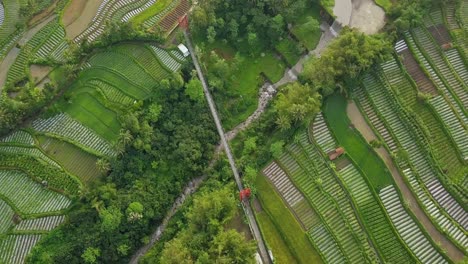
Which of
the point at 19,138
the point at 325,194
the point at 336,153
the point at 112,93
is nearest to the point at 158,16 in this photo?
the point at 112,93

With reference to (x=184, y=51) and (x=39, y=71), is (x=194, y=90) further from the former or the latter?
(x=39, y=71)

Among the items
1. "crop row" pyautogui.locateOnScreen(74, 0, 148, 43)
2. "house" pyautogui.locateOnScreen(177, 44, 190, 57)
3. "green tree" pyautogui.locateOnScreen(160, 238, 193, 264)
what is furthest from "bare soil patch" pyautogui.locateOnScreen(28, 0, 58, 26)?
"green tree" pyautogui.locateOnScreen(160, 238, 193, 264)

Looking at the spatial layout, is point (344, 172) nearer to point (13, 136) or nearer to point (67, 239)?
point (67, 239)

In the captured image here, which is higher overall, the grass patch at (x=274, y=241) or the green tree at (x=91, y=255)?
the green tree at (x=91, y=255)

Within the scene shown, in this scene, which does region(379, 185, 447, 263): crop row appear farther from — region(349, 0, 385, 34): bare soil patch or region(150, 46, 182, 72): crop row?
region(150, 46, 182, 72): crop row

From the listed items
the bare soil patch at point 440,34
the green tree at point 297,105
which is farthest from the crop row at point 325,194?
the bare soil patch at point 440,34

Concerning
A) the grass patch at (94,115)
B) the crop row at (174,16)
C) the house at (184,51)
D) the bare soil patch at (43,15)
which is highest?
the bare soil patch at (43,15)

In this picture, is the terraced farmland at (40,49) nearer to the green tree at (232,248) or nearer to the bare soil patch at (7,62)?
the bare soil patch at (7,62)

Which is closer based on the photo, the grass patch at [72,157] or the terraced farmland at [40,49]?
the grass patch at [72,157]
